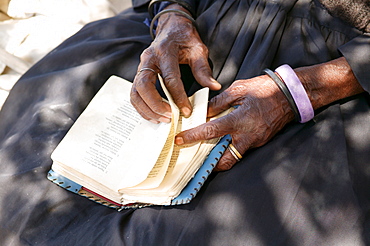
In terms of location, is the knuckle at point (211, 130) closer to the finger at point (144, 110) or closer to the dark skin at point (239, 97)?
the dark skin at point (239, 97)

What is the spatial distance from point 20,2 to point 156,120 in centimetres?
139

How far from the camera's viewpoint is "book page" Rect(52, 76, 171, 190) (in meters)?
1.13

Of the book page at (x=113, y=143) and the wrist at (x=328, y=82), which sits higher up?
the wrist at (x=328, y=82)

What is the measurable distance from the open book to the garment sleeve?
463mm

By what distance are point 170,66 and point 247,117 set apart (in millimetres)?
325

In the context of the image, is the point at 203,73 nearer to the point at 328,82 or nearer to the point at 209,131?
the point at 209,131

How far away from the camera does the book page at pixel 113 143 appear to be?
3.71 ft

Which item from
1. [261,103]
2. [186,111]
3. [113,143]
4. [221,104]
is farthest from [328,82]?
[113,143]

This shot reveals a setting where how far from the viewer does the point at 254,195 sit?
1069mm

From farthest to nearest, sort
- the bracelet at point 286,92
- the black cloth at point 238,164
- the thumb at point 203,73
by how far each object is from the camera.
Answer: the thumb at point 203,73 → the bracelet at point 286,92 → the black cloth at point 238,164

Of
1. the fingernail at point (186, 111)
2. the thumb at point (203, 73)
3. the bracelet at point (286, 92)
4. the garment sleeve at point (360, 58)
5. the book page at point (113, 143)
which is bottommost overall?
the book page at point (113, 143)

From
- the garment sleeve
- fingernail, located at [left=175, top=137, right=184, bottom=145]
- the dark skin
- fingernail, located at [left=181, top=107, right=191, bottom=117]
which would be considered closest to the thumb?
the dark skin

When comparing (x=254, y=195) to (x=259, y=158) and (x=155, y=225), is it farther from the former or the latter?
(x=155, y=225)

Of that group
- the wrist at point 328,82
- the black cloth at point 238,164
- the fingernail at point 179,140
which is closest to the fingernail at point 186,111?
the fingernail at point 179,140
